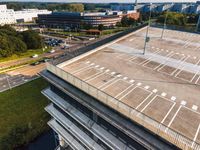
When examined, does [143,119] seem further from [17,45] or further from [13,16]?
[13,16]

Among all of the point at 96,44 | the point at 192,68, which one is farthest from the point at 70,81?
the point at 192,68

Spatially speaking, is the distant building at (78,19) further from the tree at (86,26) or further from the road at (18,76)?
the road at (18,76)

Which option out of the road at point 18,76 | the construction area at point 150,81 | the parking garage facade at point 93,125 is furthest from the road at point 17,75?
the parking garage facade at point 93,125

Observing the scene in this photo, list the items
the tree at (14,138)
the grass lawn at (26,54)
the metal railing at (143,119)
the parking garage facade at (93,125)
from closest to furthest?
the metal railing at (143,119) → the parking garage facade at (93,125) → the tree at (14,138) → the grass lawn at (26,54)

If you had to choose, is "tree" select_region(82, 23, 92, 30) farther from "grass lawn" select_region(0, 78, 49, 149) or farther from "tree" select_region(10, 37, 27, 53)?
"grass lawn" select_region(0, 78, 49, 149)

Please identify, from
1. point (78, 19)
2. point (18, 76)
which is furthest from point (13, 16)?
point (18, 76)

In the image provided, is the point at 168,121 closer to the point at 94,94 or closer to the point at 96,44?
the point at 94,94

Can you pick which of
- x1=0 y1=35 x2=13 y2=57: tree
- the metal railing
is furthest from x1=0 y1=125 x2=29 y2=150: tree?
x1=0 y1=35 x2=13 y2=57: tree
